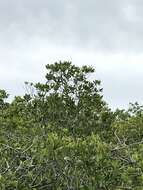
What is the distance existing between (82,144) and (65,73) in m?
6.13

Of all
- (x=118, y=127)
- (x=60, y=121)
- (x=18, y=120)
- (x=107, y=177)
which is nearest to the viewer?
(x=107, y=177)

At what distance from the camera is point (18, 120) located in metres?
11.2

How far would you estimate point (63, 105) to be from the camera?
1233 cm

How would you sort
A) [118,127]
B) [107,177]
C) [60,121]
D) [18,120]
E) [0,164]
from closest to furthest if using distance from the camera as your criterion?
1. [107,177]
2. [0,164]
3. [18,120]
4. [60,121]
5. [118,127]

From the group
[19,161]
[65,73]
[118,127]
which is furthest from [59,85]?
[19,161]

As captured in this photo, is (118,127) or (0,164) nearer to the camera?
(0,164)

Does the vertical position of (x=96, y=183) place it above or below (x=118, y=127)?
below

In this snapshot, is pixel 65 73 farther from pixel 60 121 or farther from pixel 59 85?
pixel 60 121

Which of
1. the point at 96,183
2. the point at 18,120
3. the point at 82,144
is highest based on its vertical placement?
the point at 18,120

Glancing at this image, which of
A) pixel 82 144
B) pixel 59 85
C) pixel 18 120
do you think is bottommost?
pixel 82 144

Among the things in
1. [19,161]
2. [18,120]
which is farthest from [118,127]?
[19,161]

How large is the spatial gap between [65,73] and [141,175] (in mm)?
6477

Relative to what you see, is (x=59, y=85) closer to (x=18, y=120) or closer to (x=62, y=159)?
(x=18, y=120)

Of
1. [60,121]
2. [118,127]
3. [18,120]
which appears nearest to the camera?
[18,120]
